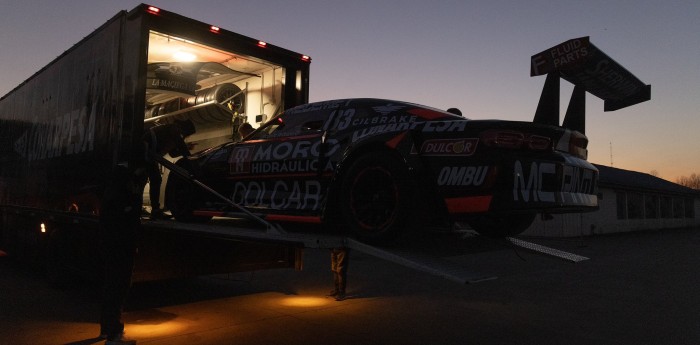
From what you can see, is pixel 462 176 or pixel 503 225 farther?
pixel 503 225

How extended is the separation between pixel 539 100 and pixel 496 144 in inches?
38.1

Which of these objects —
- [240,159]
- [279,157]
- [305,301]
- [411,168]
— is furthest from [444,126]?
[305,301]

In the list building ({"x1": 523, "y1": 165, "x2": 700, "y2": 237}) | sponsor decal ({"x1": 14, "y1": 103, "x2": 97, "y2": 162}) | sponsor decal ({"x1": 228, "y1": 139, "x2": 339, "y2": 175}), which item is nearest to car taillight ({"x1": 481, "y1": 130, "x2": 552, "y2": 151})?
sponsor decal ({"x1": 228, "y1": 139, "x2": 339, "y2": 175})

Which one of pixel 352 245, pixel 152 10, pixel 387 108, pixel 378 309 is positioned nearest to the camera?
pixel 352 245

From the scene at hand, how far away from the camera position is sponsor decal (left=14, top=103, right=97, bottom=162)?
599 centimetres

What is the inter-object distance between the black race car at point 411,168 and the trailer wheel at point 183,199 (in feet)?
1.41

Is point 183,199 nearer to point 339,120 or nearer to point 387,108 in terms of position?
point 339,120

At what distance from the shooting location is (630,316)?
20.0ft

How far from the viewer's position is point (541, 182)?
3.46 metres

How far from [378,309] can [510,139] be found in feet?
11.7

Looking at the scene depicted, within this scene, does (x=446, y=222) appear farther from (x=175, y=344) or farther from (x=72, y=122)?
(x=72, y=122)

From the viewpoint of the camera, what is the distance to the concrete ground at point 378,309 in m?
4.86

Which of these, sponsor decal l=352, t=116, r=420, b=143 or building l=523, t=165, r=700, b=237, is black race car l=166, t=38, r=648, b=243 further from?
building l=523, t=165, r=700, b=237

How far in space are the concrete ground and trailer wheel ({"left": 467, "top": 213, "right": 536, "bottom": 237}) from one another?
168 millimetres
